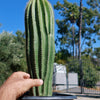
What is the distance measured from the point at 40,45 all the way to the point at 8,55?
882cm

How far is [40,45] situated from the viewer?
1.30m

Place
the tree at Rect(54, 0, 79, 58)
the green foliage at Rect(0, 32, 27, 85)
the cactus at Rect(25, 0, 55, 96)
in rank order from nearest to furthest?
the cactus at Rect(25, 0, 55, 96), the green foliage at Rect(0, 32, 27, 85), the tree at Rect(54, 0, 79, 58)

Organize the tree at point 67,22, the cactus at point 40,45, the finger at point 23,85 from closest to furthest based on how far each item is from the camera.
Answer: the finger at point 23,85 → the cactus at point 40,45 → the tree at point 67,22

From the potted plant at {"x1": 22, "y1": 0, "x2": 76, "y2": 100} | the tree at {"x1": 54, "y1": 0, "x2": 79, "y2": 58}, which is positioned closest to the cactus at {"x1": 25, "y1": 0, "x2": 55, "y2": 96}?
the potted plant at {"x1": 22, "y1": 0, "x2": 76, "y2": 100}

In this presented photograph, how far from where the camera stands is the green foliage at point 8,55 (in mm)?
9272

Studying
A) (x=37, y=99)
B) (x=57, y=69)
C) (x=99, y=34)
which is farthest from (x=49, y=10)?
(x=99, y=34)

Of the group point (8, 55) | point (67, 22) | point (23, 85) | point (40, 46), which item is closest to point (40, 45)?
point (40, 46)

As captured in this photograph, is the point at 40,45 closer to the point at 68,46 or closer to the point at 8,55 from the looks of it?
the point at 8,55

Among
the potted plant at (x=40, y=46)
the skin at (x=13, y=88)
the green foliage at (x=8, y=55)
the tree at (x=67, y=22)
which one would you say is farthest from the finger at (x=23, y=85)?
the tree at (x=67, y=22)

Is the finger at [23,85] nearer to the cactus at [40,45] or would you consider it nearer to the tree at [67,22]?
the cactus at [40,45]

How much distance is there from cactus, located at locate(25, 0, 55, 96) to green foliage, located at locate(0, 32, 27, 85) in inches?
320

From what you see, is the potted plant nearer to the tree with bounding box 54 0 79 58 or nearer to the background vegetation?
the background vegetation

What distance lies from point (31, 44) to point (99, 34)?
2058 centimetres

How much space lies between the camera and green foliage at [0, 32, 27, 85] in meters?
9.27
